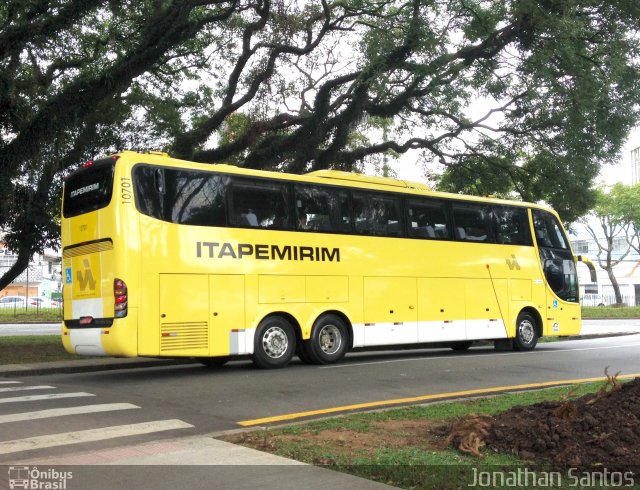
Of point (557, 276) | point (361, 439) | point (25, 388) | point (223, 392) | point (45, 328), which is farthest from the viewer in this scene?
point (45, 328)

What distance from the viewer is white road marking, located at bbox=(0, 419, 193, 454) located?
6.69 meters

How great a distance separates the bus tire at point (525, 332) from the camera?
1805cm

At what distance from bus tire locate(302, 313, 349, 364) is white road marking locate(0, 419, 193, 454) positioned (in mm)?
6292

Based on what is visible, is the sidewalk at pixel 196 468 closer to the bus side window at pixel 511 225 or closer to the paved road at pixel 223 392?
the paved road at pixel 223 392

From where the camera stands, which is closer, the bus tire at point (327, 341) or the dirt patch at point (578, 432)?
the dirt patch at point (578, 432)

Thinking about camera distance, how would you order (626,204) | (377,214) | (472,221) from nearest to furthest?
(377,214), (472,221), (626,204)

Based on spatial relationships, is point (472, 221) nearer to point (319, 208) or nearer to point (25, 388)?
point (319, 208)

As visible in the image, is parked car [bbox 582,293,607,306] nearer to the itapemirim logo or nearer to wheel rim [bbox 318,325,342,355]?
wheel rim [bbox 318,325,342,355]

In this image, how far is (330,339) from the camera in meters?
14.6

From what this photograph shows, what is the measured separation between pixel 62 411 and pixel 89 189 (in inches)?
199

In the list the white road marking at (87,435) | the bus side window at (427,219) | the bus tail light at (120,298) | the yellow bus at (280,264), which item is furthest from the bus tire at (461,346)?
the white road marking at (87,435)

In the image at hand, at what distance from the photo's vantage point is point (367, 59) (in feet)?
54.9

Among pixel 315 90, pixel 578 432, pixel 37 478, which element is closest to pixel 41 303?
pixel 315 90

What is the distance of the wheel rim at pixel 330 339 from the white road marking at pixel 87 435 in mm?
6618
